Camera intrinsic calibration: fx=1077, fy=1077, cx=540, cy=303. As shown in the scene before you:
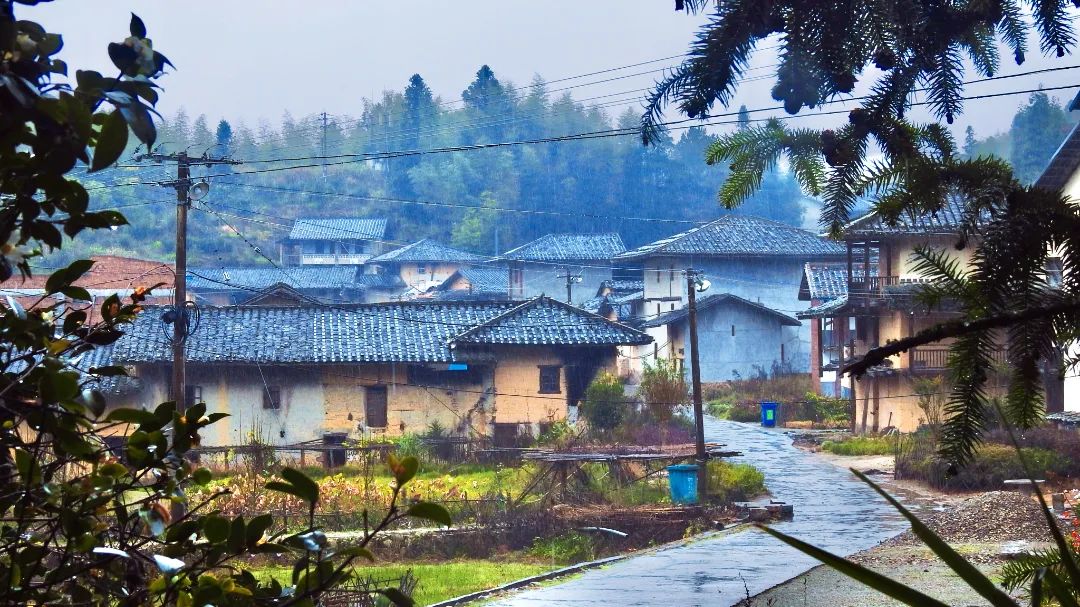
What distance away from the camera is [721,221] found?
151 ft

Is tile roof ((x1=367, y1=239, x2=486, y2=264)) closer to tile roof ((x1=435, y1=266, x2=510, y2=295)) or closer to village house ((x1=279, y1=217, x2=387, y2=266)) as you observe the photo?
tile roof ((x1=435, y1=266, x2=510, y2=295))

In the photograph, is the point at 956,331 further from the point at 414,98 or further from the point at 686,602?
the point at 414,98

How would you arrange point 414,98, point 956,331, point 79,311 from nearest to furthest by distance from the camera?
point 956,331
point 79,311
point 414,98

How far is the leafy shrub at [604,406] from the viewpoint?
2442 centimetres

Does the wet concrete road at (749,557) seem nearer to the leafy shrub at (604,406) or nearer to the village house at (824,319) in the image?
the leafy shrub at (604,406)

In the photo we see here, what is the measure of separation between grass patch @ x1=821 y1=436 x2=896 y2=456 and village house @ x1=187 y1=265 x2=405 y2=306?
92.7 ft

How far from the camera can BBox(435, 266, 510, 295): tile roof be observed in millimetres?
51219

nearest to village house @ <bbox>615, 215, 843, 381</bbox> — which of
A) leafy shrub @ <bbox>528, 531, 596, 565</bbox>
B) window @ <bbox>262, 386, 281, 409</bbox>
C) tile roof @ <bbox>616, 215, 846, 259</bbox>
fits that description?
tile roof @ <bbox>616, 215, 846, 259</bbox>

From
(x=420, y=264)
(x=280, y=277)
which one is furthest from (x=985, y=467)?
(x=420, y=264)

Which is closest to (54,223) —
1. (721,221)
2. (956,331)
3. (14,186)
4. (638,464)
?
(14,186)

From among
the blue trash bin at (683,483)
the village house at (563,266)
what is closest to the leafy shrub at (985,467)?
the blue trash bin at (683,483)

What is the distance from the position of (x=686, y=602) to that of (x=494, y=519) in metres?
5.93

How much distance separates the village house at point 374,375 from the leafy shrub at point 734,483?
5815 mm

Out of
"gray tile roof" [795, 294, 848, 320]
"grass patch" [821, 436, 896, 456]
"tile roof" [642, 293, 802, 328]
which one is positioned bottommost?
"grass patch" [821, 436, 896, 456]
